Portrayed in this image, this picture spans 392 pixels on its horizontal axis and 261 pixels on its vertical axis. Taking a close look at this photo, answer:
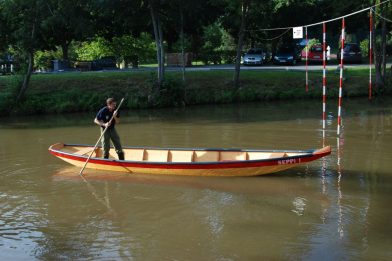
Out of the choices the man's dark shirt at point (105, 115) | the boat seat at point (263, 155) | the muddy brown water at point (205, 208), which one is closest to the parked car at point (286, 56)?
the muddy brown water at point (205, 208)

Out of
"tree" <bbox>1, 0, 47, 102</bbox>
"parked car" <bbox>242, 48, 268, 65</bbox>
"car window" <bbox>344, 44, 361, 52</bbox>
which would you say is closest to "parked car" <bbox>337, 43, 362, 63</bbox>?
"car window" <bbox>344, 44, 361, 52</bbox>

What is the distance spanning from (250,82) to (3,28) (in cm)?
1463

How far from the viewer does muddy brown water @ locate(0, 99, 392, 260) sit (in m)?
9.01

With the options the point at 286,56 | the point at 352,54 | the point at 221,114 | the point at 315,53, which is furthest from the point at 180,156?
the point at 315,53

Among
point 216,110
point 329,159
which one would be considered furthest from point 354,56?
point 329,159

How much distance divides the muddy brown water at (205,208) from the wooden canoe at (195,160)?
255 mm

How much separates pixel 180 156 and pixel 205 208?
11.9 ft

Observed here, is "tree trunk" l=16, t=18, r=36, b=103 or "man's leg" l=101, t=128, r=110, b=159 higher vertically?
"tree trunk" l=16, t=18, r=36, b=103

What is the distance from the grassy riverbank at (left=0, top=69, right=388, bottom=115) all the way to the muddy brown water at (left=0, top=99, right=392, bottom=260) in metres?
9.34

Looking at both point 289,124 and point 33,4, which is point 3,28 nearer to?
point 33,4

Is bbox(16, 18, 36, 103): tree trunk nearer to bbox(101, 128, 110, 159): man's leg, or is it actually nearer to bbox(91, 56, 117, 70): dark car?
bbox(91, 56, 117, 70): dark car

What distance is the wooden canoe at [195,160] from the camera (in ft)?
42.4

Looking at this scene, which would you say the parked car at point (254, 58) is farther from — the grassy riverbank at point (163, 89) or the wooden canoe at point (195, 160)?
the wooden canoe at point (195, 160)

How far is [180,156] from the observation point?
1470cm
